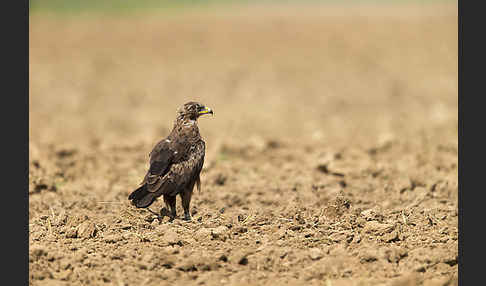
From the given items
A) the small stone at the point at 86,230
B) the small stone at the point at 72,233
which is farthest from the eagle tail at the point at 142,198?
the small stone at the point at 72,233

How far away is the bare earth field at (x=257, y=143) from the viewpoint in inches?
264

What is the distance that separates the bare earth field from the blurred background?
9 cm

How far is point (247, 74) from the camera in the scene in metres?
21.2

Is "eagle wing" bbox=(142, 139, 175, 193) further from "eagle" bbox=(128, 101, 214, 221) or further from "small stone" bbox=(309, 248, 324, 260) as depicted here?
"small stone" bbox=(309, 248, 324, 260)

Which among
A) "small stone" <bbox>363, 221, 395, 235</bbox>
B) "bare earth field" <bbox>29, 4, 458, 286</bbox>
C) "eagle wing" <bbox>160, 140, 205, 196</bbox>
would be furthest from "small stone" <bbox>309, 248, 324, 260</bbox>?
"eagle wing" <bbox>160, 140, 205, 196</bbox>

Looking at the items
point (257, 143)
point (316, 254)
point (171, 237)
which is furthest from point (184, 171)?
point (257, 143)

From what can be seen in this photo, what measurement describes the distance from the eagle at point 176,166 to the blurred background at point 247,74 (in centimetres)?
567

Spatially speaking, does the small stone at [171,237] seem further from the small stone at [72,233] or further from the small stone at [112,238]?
the small stone at [72,233]

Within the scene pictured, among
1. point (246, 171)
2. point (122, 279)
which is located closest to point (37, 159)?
point (246, 171)

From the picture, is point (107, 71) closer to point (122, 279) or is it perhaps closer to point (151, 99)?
point (151, 99)

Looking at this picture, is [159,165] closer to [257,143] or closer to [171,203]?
[171,203]

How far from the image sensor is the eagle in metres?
7.46

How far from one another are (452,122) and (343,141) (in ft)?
12.0

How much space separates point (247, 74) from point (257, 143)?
8.31 meters
